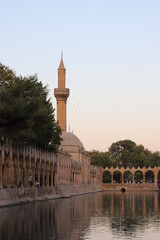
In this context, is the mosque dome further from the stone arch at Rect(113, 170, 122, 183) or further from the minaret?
the stone arch at Rect(113, 170, 122, 183)

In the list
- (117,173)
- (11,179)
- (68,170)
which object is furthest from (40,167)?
(117,173)

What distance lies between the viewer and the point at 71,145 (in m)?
92.2

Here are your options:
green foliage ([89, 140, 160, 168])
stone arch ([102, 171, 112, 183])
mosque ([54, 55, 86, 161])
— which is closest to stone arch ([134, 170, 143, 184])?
green foliage ([89, 140, 160, 168])

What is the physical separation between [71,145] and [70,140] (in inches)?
41.6

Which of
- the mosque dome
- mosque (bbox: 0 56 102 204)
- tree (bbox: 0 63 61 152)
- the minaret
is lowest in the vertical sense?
mosque (bbox: 0 56 102 204)

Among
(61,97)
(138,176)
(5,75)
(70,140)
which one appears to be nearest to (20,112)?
(5,75)

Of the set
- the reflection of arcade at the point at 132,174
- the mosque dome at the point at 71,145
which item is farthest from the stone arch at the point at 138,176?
the mosque dome at the point at 71,145

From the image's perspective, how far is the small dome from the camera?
9200 centimetres

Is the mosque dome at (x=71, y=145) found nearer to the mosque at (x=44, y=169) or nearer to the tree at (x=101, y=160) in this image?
the mosque at (x=44, y=169)

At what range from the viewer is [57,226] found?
1864 cm

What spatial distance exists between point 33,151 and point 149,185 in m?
71.9

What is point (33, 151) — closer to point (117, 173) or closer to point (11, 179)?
point (11, 179)

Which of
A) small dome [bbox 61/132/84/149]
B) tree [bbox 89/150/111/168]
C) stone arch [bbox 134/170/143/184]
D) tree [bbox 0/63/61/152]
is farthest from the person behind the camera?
stone arch [bbox 134/170/143/184]

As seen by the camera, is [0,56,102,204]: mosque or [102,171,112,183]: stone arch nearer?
[0,56,102,204]: mosque
